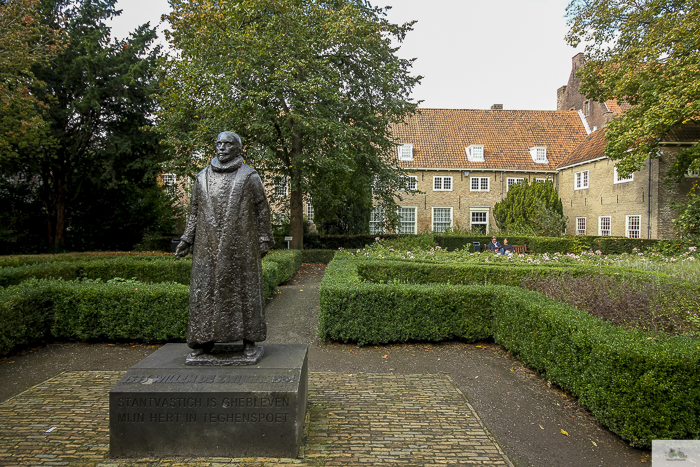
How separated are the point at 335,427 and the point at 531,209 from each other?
23.7 m

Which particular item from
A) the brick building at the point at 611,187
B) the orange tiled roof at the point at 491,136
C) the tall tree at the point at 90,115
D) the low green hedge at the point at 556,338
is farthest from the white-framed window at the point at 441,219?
the low green hedge at the point at 556,338

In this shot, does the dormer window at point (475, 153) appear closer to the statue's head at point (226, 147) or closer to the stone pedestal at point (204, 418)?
the statue's head at point (226, 147)

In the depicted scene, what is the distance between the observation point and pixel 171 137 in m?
14.8

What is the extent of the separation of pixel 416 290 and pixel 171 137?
40.5 ft

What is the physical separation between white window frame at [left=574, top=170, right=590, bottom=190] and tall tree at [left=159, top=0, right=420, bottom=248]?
1558 cm

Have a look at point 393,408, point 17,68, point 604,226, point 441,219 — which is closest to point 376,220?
point 441,219

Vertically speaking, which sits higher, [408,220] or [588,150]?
[588,150]

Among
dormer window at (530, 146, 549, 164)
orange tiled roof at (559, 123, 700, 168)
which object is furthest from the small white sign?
dormer window at (530, 146, 549, 164)

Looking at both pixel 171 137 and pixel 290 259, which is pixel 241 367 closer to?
pixel 290 259

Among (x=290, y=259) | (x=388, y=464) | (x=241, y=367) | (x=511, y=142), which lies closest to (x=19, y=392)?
(x=241, y=367)

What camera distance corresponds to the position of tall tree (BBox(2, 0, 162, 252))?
17.1m

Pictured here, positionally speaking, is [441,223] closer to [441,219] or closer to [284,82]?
[441,219]

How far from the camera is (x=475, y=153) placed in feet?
95.3

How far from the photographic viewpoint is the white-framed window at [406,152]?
2900cm
